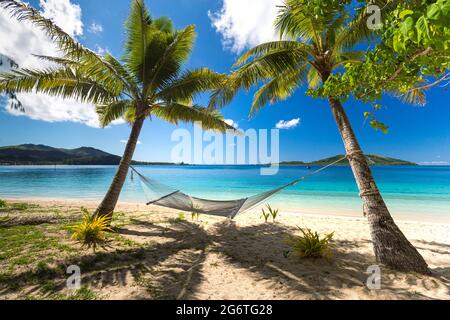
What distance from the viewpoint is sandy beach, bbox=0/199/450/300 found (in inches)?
72.2

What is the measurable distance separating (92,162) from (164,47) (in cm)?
8202

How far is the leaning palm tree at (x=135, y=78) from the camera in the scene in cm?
341

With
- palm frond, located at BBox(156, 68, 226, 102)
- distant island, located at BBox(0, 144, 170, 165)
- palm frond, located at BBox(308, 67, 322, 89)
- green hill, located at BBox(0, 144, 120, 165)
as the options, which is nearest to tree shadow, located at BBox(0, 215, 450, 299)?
palm frond, located at BBox(156, 68, 226, 102)

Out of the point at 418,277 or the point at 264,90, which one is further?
the point at 264,90

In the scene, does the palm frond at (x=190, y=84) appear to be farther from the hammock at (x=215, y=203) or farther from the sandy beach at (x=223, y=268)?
the sandy beach at (x=223, y=268)

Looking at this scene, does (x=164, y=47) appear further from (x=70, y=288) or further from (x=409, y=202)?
(x=409, y=202)

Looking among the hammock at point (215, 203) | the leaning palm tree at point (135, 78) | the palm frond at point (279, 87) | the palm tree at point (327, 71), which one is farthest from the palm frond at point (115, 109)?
the palm frond at point (279, 87)

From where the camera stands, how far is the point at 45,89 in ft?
11.6

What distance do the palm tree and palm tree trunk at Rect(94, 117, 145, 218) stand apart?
5.13 ft

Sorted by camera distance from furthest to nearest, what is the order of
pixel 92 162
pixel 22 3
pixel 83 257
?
pixel 92 162, pixel 22 3, pixel 83 257

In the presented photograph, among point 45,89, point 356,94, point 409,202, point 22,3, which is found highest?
point 22,3

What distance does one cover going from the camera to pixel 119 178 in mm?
3623

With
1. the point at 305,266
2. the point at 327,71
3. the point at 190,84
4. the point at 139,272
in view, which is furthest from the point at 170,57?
the point at 305,266
